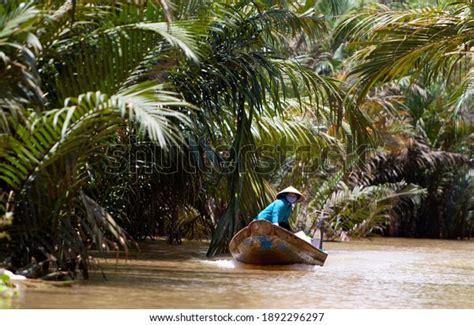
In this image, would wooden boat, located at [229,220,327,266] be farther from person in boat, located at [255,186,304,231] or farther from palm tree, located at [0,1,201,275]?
palm tree, located at [0,1,201,275]

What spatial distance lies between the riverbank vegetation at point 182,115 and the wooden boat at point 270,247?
1097mm

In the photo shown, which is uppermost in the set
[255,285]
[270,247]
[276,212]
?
[276,212]

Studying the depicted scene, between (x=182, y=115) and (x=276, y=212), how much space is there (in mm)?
6039

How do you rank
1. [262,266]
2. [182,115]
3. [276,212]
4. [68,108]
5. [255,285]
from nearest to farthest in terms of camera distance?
1. [68,108]
2. [182,115]
3. [255,285]
4. [262,266]
5. [276,212]

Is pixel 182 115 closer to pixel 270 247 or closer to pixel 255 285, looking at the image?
pixel 255 285

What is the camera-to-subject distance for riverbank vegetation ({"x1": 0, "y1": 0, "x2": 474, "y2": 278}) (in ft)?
33.3

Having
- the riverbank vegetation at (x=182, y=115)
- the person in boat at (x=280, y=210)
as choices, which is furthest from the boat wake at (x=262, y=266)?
the riverbank vegetation at (x=182, y=115)

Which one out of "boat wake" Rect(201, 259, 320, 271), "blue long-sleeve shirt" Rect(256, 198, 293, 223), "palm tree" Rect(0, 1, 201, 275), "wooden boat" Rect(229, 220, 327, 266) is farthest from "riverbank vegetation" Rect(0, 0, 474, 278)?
"wooden boat" Rect(229, 220, 327, 266)

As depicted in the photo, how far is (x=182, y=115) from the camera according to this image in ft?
32.3

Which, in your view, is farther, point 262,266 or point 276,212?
point 276,212

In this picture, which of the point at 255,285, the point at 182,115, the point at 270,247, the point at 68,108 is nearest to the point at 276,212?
the point at 270,247

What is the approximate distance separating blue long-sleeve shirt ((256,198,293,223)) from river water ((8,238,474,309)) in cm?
89

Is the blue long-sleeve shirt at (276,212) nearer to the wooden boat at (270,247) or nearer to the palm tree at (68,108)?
the wooden boat at (270,247)

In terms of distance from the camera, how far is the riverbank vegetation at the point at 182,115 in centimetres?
1016
